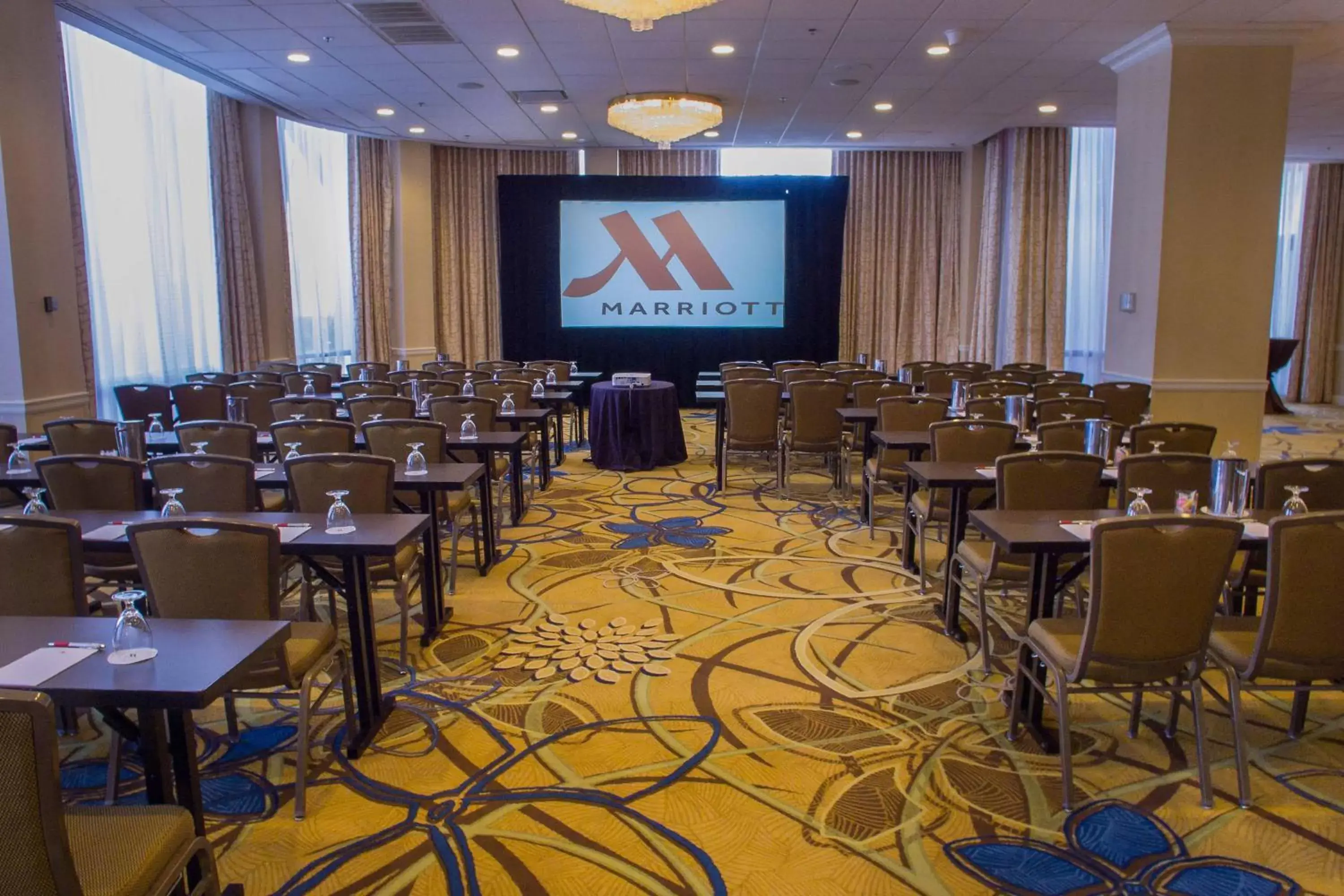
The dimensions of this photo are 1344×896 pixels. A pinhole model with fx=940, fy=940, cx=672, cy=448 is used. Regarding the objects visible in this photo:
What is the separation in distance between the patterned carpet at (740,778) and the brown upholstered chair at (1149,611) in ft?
0.90

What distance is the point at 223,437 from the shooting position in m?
5.13

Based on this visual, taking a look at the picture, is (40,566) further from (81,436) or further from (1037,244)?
(1037,244)

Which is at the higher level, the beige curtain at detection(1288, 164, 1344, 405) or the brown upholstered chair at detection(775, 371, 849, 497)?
the beige curtain at detection(1288, 164, 1344, 405)

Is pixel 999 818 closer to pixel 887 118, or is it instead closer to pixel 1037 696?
pixel 1037 696

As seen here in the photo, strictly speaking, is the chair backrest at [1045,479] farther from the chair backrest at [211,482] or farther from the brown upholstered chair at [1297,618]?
the chair backrest at [211,482]

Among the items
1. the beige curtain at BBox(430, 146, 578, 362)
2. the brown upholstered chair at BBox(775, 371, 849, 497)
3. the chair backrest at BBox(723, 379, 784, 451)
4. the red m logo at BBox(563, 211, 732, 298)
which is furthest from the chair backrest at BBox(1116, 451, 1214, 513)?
the beige curtain at BBox(430, 146, 578, 362)

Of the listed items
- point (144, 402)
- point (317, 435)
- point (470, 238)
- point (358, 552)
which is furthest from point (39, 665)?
point (470, 238)

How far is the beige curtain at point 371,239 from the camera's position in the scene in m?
13.3

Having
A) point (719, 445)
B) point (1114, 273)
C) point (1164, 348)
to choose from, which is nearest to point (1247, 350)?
point (1164, 348)

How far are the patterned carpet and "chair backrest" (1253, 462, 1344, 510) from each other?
0.82 m

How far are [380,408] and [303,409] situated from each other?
0.49 meters

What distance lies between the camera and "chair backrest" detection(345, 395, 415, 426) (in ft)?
20.5

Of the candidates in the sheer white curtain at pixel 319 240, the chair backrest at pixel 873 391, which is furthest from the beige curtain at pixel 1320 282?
the sheer white curtain at pixel 319 240

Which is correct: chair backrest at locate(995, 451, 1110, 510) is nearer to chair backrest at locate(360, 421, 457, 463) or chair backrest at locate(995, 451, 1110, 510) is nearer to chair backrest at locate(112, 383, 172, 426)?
chair backrest at locate(360, 421, 457, 463)
